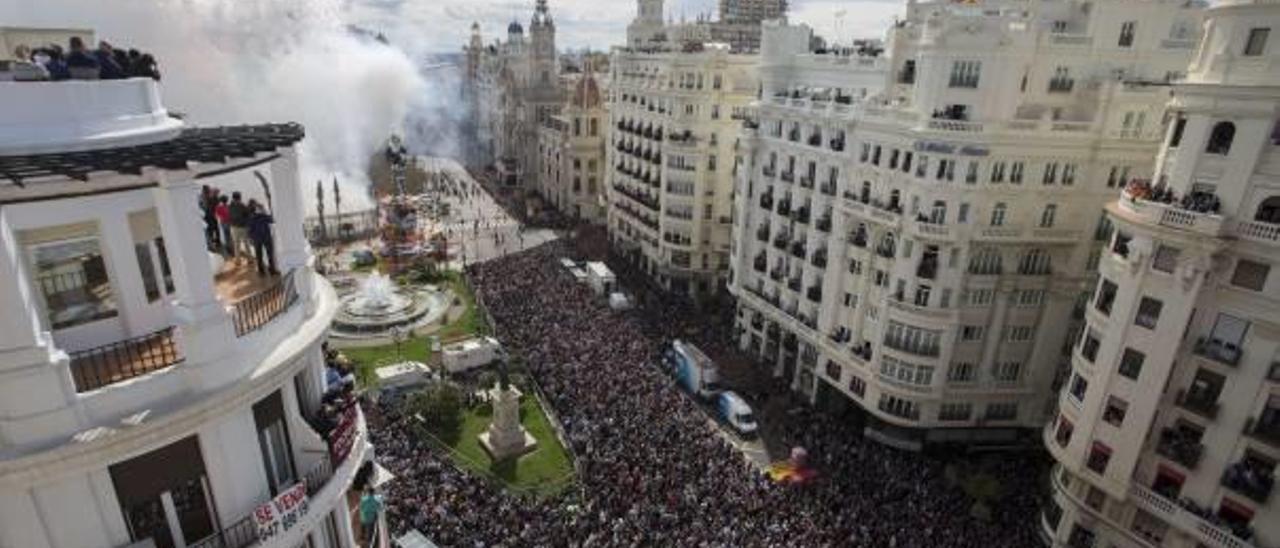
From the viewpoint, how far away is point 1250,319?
1051 inches

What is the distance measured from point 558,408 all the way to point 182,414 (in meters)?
36.2

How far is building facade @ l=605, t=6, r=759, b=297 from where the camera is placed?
66375 mm

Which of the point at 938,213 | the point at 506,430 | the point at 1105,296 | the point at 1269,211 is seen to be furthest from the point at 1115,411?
the point at 506,430

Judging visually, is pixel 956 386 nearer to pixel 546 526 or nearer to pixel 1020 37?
pixel 1020 37

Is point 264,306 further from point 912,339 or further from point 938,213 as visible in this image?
point 912,339

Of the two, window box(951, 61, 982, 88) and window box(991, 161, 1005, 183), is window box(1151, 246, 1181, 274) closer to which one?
window box(991, 161, 1005, 183)

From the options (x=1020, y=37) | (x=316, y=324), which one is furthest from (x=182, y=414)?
(x=1020, y=37)

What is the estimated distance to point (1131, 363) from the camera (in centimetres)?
3014

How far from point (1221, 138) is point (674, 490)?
2755cm

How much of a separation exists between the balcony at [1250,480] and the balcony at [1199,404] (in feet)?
6.43

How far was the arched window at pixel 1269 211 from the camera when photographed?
2612cm

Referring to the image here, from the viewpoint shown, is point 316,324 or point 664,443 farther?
point 664,443

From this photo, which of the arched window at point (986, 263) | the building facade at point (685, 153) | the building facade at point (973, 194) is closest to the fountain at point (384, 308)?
the building facade at point (685, 153)

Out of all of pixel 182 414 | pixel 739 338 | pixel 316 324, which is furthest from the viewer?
pixel 739 338
